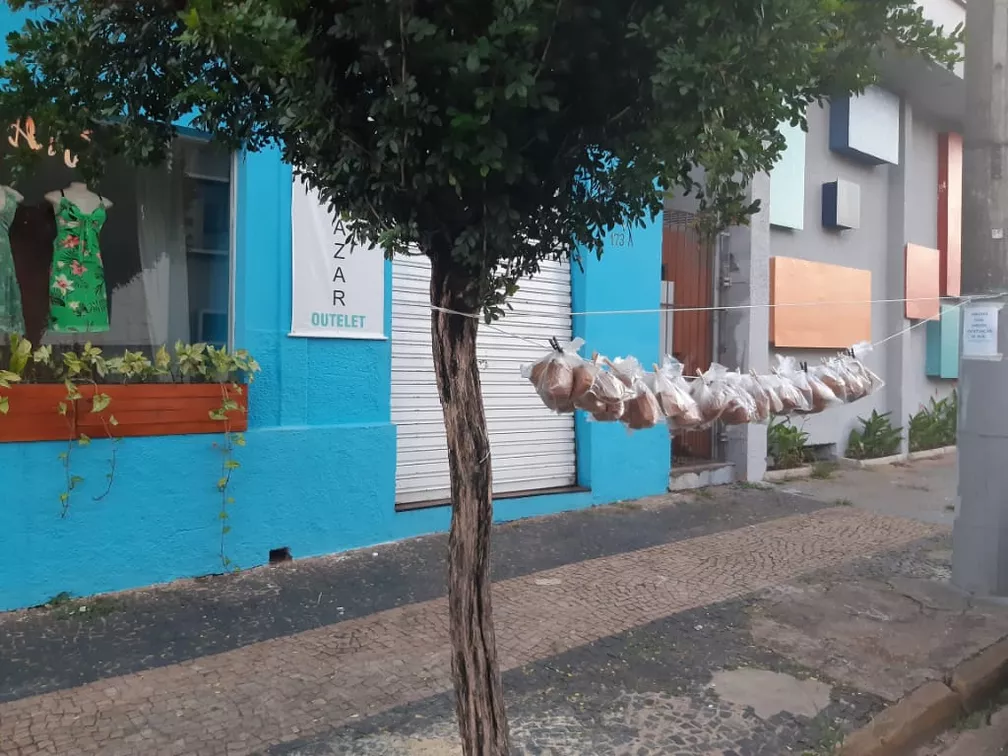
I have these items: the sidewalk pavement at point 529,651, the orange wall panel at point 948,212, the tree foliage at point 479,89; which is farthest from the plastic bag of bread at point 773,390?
the orange wall panel at point 948,212

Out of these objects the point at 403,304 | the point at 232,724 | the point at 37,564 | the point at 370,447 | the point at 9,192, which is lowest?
the point at 232,724

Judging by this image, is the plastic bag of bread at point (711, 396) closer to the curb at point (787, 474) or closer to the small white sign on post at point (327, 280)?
the small white sign on post at point (327, 280)

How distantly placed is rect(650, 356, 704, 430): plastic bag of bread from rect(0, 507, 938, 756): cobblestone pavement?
1.41m

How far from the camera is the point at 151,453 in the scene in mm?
5676

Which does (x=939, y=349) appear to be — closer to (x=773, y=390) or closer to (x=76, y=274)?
(x=773, y=390)

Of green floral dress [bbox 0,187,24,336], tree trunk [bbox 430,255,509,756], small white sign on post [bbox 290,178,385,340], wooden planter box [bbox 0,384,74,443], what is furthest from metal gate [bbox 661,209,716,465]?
tree trunk [bbox 430,255,509,756]

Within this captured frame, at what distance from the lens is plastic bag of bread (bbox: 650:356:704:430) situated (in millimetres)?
4066

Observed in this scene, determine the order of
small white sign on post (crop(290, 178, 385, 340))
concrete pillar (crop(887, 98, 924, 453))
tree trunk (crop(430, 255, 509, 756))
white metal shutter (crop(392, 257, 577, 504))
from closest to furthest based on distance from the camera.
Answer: tree trunk (crop(430, 255, 509, 756)) → small white sign on post (crop(290, 178, 385, 340)) → white metal shutter (crop(392, 257, 577, 504)) → concrete pillar (crop(887, 98, 924, 453))

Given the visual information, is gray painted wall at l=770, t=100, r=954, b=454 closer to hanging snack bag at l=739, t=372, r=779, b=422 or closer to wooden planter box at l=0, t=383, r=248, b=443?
hanging snack bag at l=739, t=372, r=779, b=422

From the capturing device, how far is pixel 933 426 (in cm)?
1348

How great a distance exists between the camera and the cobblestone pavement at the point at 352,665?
376cm

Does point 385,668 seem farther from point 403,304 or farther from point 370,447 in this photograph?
point 403,304

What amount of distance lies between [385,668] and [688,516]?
4500mm

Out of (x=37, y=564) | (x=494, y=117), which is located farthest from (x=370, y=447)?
(x=494, y=117)
